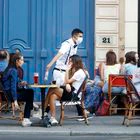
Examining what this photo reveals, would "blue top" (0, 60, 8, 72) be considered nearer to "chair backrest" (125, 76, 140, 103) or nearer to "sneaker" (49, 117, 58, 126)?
"sneaker" (49, 117, 58, 126)

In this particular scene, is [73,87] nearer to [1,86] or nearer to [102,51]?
[1,86]

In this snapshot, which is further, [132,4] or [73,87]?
[132,4]

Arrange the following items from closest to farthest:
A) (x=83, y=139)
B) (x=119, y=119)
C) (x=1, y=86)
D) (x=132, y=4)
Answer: (x=83, y=139) → (x=1, y=86) → (x=119, y=119) → (x=132, y=4)

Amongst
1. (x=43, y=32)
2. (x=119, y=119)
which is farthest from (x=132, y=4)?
(x=119, y=119)

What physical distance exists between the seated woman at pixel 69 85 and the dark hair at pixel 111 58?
165 cm

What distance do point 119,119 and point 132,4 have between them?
324 centimetres

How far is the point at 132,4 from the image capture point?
1504 centimetres

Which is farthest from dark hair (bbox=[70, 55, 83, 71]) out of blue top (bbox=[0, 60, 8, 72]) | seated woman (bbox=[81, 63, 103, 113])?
blue top (bbox=[0, 60, 8, 72])

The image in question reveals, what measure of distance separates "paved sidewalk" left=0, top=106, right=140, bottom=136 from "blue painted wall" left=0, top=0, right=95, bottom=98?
2749 millimetres

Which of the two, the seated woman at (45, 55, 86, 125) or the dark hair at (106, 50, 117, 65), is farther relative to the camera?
the dark hair at (106, 50, 117, 65)

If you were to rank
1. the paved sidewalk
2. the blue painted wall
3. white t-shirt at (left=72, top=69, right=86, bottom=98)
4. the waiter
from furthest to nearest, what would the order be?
the blue painted wall → the waiter → white t-shirt at (left=72, top=69, right=86, bottom=98) → the paved sidewalk

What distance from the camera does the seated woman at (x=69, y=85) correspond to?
11961 mm

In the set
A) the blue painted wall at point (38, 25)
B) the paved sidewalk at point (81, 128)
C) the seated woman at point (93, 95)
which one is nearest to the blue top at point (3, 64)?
the paved sidewalk at point (81, 128)

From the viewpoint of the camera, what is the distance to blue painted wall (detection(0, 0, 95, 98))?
15.1 metres
